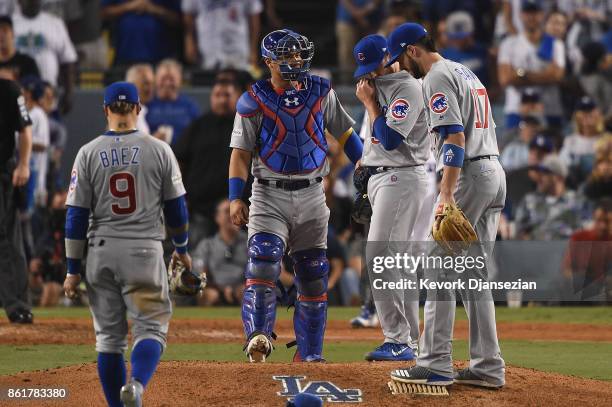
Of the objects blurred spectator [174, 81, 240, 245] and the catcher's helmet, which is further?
blurred spectator [174, 81, 240, 245]

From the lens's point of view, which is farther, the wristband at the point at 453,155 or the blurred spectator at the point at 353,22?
the blurred spectator at the point at 353,22

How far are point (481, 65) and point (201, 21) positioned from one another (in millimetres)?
3996

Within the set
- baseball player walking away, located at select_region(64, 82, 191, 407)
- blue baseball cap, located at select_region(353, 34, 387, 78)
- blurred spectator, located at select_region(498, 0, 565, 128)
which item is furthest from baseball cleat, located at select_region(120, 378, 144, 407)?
blurred spectator, located at select_region(498, 0, 565, 128)

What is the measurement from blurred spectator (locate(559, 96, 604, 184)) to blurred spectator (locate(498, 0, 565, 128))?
34.2 inches

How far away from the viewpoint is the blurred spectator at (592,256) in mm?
13594

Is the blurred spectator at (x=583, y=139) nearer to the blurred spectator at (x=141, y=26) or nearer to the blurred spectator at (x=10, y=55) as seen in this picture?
the blurred spectator at (x=141, y=26)

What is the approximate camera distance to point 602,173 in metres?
14.7

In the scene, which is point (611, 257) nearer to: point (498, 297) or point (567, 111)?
point (498, 297)

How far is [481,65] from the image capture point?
1691cm

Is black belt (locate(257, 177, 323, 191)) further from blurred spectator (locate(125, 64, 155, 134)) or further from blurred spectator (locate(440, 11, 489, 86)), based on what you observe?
blurred spectator (locate(440, 11, 489, 86))

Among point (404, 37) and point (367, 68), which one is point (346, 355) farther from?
point (404, 37)

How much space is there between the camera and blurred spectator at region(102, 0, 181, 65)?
16.4m

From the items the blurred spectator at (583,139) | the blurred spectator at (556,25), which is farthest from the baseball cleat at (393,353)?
the blurred spectator at (556,25)

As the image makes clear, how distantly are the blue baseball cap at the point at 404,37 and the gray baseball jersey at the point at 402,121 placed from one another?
2.28ft
